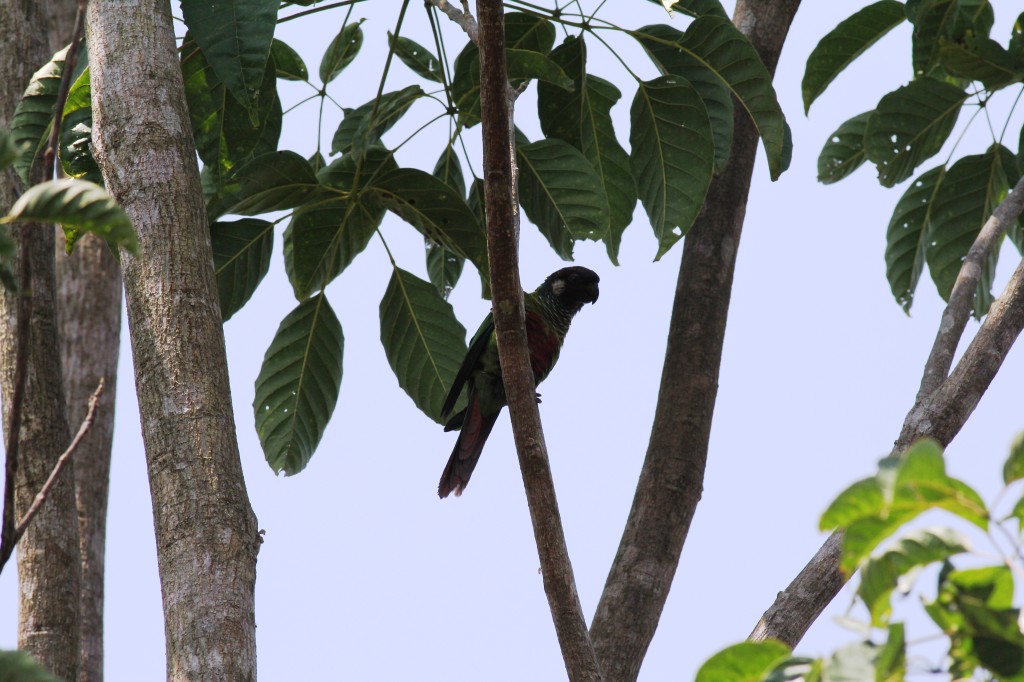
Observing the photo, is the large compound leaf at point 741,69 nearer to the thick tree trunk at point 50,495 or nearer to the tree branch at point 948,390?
the tree branch at point 948,390

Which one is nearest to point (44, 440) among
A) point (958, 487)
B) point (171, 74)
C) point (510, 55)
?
point (171, 74)

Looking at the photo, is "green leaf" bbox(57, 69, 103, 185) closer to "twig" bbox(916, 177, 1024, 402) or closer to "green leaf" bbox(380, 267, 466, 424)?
"green leaf" bbox(380, 267, 466, 424)

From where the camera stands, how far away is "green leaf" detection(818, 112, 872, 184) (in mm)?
3533

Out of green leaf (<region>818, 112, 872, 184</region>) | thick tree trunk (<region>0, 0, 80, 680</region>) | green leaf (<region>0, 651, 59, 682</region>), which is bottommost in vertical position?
green leaf (<region>0, 651, 59, 682</region>)

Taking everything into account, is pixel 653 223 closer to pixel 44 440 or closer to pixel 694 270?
pixel 694 270

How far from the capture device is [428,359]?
325 cm

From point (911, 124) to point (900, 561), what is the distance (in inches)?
95.1

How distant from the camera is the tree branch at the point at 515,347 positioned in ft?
6.53

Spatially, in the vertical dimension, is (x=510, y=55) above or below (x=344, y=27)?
below

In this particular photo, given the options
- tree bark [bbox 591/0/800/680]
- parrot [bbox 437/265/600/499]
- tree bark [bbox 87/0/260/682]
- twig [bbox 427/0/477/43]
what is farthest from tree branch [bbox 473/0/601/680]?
parrot [bbox 437/265/600/499]

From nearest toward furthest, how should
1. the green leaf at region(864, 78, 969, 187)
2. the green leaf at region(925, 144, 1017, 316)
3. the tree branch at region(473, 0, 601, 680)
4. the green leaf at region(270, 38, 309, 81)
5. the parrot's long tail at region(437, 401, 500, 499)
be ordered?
1. the tree branch at region(473, 0, 601, 680)
2. the green leaf at region(864, 78, 969, 187)
3. the green leaf at region(925, 144, 1017, 316)
4. the green leaf at region(270, 38, 309, 81)
5. the parrot's long tail at region(437, 401, 500, 499)

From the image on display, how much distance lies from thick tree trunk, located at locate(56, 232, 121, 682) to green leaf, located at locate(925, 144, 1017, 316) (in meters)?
2.64

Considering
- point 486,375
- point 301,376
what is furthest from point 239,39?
point 486,375

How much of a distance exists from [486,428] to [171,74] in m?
2.57
